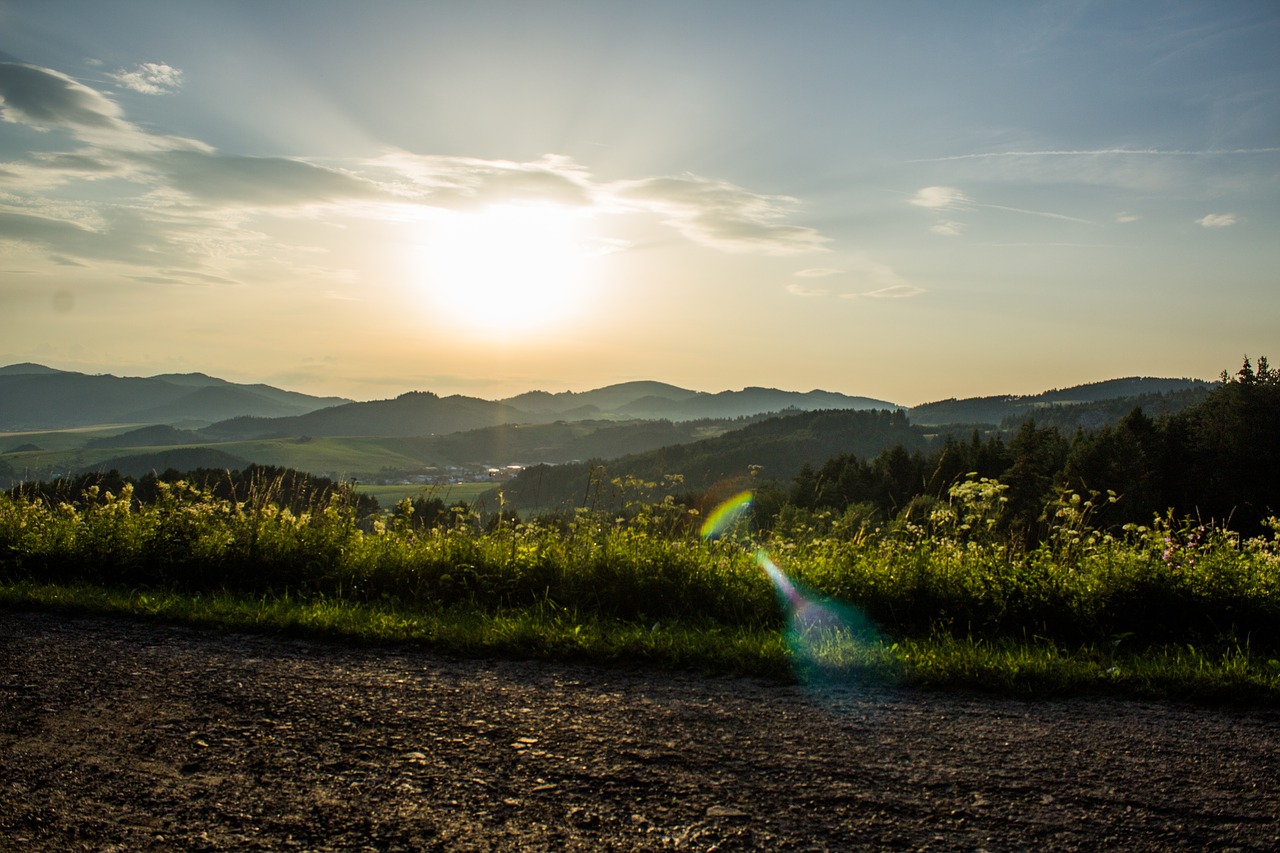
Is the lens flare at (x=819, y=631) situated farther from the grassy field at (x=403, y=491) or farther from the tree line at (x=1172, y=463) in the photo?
the grassy field at (x=403, y=491)

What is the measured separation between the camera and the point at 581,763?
12.6 feet

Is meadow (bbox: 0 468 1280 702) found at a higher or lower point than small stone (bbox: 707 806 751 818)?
higher

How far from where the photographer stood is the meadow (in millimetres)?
5508

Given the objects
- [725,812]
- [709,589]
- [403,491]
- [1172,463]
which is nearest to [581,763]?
[725,812]

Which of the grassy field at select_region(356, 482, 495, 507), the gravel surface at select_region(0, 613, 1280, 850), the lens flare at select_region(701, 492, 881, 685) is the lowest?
the grassy field at select_region(356, 482, 495, 507)

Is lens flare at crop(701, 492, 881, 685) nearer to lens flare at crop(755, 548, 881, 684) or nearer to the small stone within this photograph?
lens flare at crop(755, 548, 881, 684)

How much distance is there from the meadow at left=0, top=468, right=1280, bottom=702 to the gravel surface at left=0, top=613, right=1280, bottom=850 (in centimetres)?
46

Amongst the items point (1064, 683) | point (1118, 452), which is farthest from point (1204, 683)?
point (1118, 452)

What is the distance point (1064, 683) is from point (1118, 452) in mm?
64213

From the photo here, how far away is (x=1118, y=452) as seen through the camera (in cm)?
5975

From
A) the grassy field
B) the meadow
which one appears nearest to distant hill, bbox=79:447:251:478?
the grassy field

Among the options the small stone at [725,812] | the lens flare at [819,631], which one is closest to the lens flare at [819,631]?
the lens flare at [819,631]

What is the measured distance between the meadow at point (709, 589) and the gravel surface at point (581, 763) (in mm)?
462

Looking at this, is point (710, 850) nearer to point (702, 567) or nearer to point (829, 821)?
point (829, 821)
